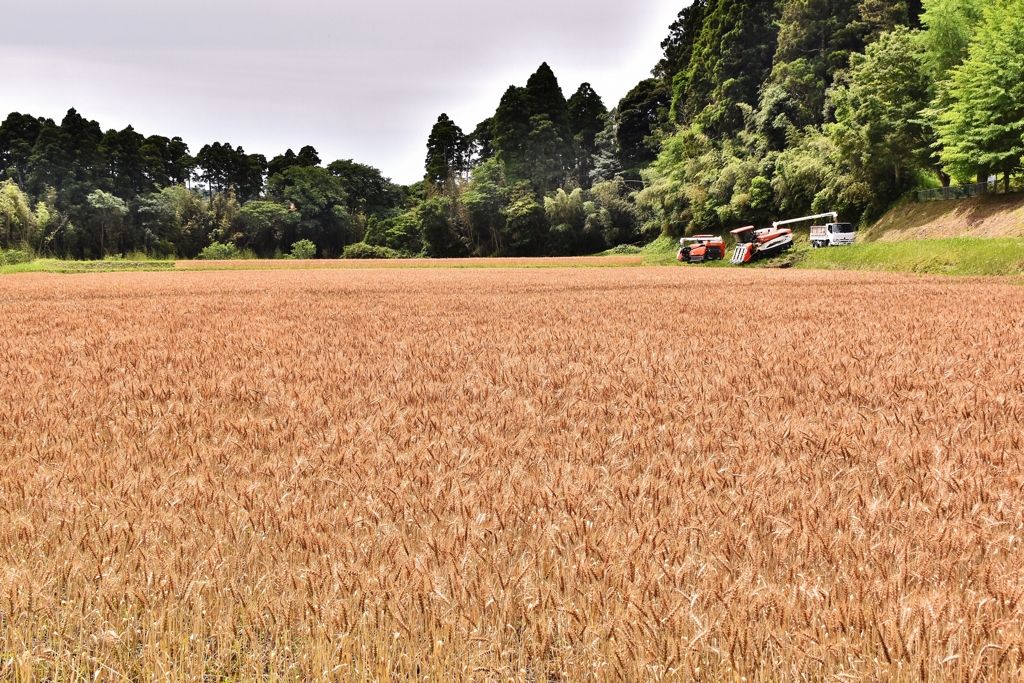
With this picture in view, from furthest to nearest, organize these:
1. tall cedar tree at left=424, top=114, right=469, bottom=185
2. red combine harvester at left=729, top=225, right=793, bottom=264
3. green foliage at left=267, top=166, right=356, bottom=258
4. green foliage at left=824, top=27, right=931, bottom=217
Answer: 1. tall cedar tree at left=424, top=114, right=469, bottom=185
2. green foliage at left=267, top=166, right=356, bottom=258
3. green foliage at left=824, top=27, right=931, bottom=217
4. red combine harvester at left=729, top=225, right=793, bottom=264

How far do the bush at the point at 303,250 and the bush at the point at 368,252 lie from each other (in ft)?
14.6

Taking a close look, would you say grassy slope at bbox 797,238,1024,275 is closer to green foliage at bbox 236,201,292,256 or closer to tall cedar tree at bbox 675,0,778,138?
tall cedar tree at bbox 675,0,778,138

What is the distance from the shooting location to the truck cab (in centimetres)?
4512

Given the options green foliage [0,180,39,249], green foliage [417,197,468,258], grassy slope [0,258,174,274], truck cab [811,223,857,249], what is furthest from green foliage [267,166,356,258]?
truck cab [811,223,857,249]

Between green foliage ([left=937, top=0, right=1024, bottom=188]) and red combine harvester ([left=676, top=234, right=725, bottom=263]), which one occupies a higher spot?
Answer: green foliage ([left=937, top=0, right=1024, bottom=188])

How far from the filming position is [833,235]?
Answer: 4538 centimetres

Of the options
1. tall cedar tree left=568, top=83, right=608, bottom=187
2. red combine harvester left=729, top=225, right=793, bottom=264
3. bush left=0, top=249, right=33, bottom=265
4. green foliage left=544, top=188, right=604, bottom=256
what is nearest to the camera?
red combine harvester left=729, top=225, right=793, bottom=264

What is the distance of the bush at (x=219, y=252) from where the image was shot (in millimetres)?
89938

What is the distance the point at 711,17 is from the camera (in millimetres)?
79562

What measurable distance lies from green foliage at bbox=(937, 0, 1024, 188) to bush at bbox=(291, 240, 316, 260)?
7514 cm

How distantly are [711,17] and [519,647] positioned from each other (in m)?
89.0

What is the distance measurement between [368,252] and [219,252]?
18898mm

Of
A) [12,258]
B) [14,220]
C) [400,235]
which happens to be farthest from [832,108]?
[14,220]

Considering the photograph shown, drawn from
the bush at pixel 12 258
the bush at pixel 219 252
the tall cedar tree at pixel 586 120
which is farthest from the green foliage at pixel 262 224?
the tall cedar tree at pixel 586 120
